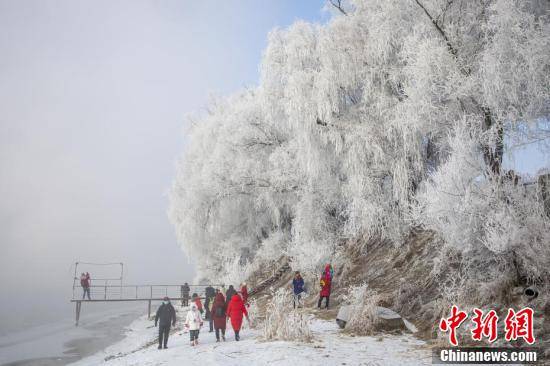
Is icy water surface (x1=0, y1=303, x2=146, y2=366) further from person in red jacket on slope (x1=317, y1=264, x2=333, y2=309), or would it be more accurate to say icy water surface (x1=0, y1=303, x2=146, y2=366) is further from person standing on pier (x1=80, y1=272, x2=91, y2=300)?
person in red jacket on slope (x1=317, y1=264, x2=333, y2=309)

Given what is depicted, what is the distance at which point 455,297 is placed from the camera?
999cm

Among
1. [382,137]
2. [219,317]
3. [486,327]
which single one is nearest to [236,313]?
[219,317]

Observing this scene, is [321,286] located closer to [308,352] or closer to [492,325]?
[308,352]

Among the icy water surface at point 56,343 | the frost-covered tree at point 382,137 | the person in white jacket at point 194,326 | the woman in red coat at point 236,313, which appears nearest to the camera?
the frost-covered tree at point 382,137

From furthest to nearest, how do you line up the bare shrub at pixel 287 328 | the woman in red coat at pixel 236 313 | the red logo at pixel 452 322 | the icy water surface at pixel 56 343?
the icy water surface at pixel 56 343, the woman in red coat at pixel 236 313, the bare shrub at pixel 287 328, the red logo at pixel 452 322

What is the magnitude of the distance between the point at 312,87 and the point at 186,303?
17475 mm

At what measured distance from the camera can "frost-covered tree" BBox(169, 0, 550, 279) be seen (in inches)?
388

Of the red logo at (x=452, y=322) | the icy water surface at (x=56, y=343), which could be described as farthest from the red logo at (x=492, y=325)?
the icy water surface at (x=56, y=343)

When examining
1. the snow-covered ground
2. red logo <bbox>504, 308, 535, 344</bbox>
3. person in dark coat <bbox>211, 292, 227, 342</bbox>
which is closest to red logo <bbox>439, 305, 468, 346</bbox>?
the snow-covered ground

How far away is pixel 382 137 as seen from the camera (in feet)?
48.1

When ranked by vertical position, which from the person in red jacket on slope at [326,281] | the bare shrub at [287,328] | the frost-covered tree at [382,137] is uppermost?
the frost-covered tree at [382,137]

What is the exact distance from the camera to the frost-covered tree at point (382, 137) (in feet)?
32.4

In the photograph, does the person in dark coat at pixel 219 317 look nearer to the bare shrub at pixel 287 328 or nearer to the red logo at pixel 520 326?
the bare shrub at pixel 287 328

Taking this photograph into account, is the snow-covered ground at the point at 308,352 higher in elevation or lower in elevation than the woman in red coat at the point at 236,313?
lower
